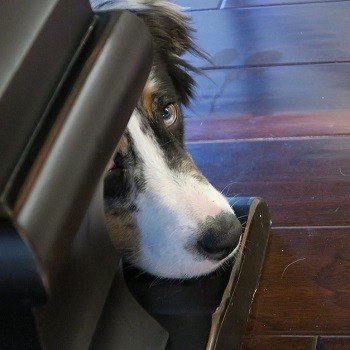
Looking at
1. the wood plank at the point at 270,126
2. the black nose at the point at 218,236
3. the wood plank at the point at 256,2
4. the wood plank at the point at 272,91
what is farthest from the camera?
the wood plank at the point at 256,2

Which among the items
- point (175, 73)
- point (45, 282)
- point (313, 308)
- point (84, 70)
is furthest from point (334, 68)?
point (45, 282)

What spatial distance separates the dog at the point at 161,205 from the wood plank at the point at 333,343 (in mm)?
202

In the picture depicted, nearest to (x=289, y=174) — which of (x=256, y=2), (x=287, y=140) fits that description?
(x=287, y=140)

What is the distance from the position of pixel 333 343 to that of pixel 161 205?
349 mm

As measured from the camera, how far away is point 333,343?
48.3 inches

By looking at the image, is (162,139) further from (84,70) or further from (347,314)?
(84,70)

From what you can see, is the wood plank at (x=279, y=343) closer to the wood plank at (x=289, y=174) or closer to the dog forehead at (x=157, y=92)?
the wood plank at (x=289, y=174)

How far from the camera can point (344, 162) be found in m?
1.58

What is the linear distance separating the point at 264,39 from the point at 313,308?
1.00 meters

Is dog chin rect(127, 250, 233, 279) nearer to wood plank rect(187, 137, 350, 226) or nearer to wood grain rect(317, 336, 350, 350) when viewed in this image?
wood grain rect(317, 336, 350, 350)

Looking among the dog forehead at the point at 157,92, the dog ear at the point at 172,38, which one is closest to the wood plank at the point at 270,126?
the dog ear at the point at 172,38

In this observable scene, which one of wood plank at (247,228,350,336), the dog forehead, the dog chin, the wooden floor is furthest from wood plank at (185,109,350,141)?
the dog chin

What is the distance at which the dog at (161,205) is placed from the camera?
118 centimetres

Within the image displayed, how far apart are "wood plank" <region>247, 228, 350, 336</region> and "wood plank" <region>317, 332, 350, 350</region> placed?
0.01m
